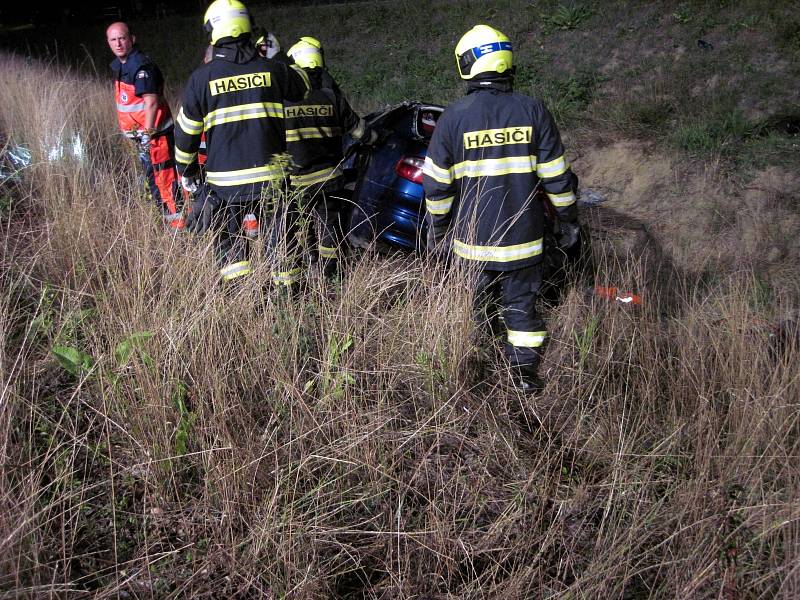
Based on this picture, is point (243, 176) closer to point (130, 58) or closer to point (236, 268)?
point (236, 268)

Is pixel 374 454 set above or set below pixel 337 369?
below

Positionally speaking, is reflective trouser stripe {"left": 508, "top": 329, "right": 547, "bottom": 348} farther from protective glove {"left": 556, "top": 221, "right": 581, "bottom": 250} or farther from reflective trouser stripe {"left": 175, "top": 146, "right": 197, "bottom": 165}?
reflective trouser stripe {"left": 175, "top": 146, "right": 197, "bottom": 165}

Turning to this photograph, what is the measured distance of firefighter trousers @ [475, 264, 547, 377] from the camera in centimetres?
354

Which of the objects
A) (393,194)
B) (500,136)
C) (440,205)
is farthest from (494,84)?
(393,194)

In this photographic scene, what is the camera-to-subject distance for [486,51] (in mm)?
3396

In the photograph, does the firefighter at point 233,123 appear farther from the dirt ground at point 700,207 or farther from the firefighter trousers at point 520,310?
the dirt ground at point 700,207

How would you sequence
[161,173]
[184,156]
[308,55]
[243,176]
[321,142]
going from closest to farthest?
[243,176] → [184,156] → [321,142] → [308,55] → [161,173]

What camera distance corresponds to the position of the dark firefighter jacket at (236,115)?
3998 mm

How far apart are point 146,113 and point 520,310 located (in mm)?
3762

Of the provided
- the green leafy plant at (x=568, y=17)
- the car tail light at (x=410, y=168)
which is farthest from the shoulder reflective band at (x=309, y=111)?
the green leafy plant at (x=568, y=17)

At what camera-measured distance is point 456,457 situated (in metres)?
2.71

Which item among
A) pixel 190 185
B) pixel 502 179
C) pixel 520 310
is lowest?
pixel 520 310

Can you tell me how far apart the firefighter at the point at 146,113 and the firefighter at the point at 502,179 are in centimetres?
295

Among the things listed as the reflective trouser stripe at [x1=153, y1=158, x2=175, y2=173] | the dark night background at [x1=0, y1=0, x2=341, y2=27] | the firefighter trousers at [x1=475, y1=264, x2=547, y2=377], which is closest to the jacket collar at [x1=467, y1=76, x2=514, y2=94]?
the firefighter trousers at [x1=475, y1=264, x2=547, y2=377]
